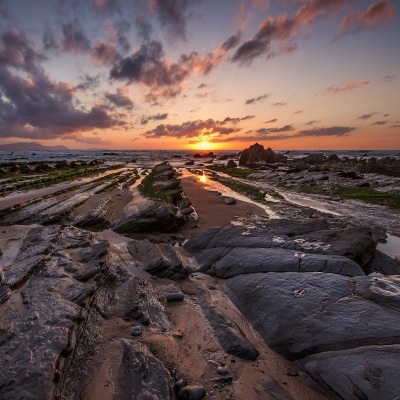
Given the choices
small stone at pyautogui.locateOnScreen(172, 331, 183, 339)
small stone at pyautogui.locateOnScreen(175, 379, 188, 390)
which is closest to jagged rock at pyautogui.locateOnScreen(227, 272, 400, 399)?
small stone at pyautogui.locateOnScreen(172, 331, 183, 339)

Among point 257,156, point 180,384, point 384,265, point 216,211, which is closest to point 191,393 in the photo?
point 180,384

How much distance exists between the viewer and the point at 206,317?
595cm

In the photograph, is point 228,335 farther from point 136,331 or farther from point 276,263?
point 276,263

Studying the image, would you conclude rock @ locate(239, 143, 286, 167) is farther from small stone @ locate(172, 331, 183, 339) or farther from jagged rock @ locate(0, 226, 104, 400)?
small stone @ locate(172, 331, 183, 339)

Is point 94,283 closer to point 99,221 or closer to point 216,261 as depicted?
point 216,261

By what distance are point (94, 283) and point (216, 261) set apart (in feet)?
12.5

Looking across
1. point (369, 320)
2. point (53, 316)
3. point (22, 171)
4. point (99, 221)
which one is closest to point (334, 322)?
point (369, 320)

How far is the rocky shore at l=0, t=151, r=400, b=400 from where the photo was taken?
3.99 meters

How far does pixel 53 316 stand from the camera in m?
4.98

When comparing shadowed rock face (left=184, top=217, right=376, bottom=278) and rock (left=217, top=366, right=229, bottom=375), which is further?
shadowed rock face (left=184, top=217, right=376, bottom=278)

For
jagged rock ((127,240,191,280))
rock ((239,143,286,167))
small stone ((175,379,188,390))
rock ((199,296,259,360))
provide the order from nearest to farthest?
small stone ((175,379,188,390)) < rock ((199,296,259,360)) < jagged rock ((127,240,191,280)) < rock ((239,143,286,167))

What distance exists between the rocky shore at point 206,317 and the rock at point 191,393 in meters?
0.02

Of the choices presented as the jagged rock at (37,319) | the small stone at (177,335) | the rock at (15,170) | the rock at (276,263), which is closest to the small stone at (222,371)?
the small stone at (177,335)

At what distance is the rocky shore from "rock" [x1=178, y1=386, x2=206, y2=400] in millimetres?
16
